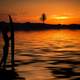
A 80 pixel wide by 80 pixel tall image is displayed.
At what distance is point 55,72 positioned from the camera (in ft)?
49.1

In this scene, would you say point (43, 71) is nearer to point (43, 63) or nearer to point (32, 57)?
point (43, 63)

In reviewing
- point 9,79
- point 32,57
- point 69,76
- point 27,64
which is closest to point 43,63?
point 27,64

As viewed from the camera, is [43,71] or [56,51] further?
[56,51]

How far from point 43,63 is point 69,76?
3343 mm

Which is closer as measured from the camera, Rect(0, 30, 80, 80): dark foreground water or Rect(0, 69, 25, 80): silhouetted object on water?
Rect(0, 69, 25, 80): silhouetted object on water

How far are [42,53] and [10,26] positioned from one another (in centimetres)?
746

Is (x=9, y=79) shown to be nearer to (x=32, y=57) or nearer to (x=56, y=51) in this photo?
(x=32, y=57)

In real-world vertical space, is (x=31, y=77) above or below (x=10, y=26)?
below

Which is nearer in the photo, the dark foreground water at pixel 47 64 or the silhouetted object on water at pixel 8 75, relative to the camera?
the silhouetted object on water at pixel 8 75

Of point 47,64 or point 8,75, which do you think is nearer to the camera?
point 8,75

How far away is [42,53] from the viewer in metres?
21.2

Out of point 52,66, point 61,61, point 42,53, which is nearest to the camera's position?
point 52,66

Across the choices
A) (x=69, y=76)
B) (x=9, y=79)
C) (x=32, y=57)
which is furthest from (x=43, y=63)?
(x=9, y=79)

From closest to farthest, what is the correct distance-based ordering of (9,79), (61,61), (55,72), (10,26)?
(9,79) < (10,26) < (55,72) < (61,61)
